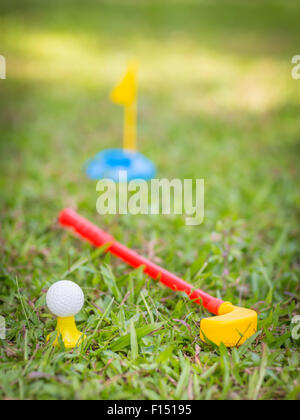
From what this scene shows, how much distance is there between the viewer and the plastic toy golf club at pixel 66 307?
1306mm

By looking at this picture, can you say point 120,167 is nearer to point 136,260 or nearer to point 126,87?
point 126,87

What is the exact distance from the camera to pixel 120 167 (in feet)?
8.63

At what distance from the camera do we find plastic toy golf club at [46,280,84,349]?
51.4 inches

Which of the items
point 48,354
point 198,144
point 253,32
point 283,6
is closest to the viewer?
point 48,354

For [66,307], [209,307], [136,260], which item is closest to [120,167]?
[136,260]

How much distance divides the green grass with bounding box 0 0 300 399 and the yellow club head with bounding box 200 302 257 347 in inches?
1.3

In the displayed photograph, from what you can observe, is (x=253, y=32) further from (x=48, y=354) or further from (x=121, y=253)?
(x=48, y=354)

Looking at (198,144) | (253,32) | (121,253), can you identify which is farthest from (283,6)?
(121,253)

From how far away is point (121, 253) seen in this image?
1770mm

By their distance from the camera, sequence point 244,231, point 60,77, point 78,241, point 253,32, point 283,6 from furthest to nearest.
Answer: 1. point 283,6
2. point 253,32
3. point 60,77
4. point 244,231
5. point 78,241

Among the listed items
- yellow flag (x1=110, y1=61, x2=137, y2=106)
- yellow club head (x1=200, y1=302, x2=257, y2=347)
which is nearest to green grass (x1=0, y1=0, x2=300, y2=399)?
yellow club head (x1=200, y1=302, x2=257, y2=347)

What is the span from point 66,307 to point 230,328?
498mm
